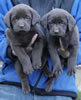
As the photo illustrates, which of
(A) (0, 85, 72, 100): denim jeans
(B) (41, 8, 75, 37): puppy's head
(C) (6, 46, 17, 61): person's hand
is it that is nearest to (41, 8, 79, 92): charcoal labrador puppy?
(B) (41, 8, 75, 37): puppy's head

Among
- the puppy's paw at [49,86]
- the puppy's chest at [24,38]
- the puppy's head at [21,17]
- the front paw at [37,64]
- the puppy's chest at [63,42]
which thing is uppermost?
the puppy's head at [21,17]

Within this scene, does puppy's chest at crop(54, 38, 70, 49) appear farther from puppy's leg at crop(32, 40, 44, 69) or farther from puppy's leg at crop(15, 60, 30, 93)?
puppy's leg at crop(15, 60, 30, 93)

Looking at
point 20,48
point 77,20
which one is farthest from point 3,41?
point 77,20

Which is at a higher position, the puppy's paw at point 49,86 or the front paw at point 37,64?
the front paw at point 37,64

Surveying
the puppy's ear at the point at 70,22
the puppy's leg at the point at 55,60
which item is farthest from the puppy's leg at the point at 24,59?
the puppy's ear at the point at 70,22

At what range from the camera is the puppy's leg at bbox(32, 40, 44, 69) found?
2996 mm

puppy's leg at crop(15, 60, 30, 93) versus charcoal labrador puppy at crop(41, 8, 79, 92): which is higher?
charcoal labrador puppy at crop(41, 8, 79, 92)

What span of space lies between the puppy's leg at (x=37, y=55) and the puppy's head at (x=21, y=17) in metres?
0.18

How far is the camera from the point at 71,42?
3096 millimetres

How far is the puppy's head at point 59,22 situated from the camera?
118 inches

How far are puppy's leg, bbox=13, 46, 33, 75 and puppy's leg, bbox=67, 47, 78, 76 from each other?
34 centimetres

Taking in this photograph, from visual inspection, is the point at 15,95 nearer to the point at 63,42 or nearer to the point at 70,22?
the point at 63,42

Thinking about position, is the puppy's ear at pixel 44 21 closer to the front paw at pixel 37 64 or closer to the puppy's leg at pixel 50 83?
the front paw at pixel 37 64

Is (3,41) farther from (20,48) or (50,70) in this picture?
(50,70)
